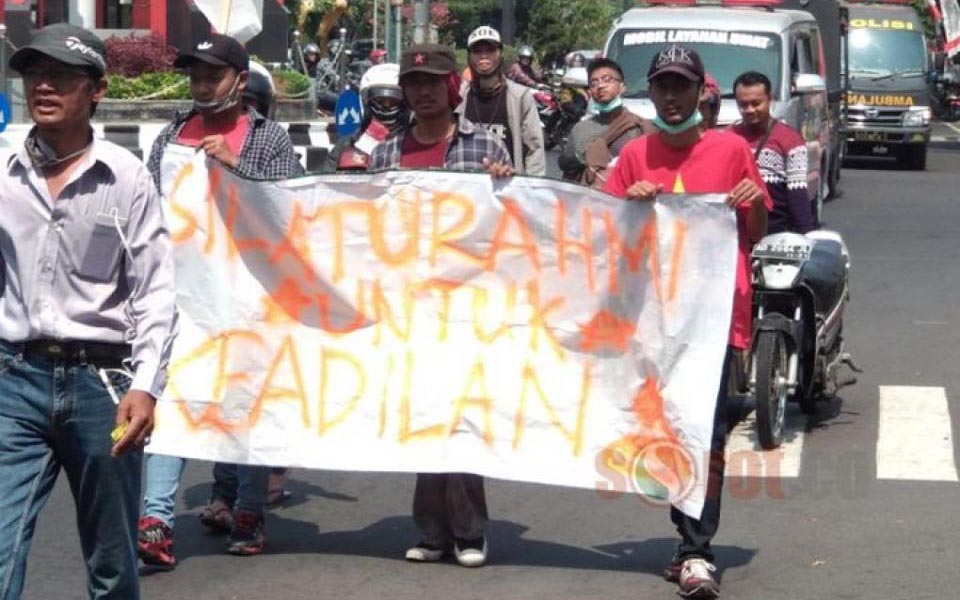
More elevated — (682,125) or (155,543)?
(682,125)

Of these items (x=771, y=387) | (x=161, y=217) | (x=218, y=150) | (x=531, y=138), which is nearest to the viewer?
(x=161, y=217)

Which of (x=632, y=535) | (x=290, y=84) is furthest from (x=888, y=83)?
(x=632, y=535)

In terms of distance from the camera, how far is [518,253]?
6.90 metres

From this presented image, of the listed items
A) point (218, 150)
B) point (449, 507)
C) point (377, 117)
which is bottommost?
point (449, 507)

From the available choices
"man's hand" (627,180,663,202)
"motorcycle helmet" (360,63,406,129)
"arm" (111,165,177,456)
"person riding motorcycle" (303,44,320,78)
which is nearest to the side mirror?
"motorcycle helmet" (360,63,406,129)

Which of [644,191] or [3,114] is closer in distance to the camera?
[644,191]

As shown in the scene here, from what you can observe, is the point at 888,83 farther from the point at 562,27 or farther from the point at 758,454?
the point at 562,27

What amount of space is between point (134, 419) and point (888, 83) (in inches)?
944

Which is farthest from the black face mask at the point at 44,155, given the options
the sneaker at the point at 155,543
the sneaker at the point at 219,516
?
the sneaker at the point at 219,516

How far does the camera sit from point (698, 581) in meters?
6.39

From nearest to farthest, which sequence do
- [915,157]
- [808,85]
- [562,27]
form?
[808,85]
[915,157]
[562,27]

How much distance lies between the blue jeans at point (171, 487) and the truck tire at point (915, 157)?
2215 centimetres

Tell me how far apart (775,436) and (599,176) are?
1.53 meters

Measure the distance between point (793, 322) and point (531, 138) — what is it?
5.62 feet
